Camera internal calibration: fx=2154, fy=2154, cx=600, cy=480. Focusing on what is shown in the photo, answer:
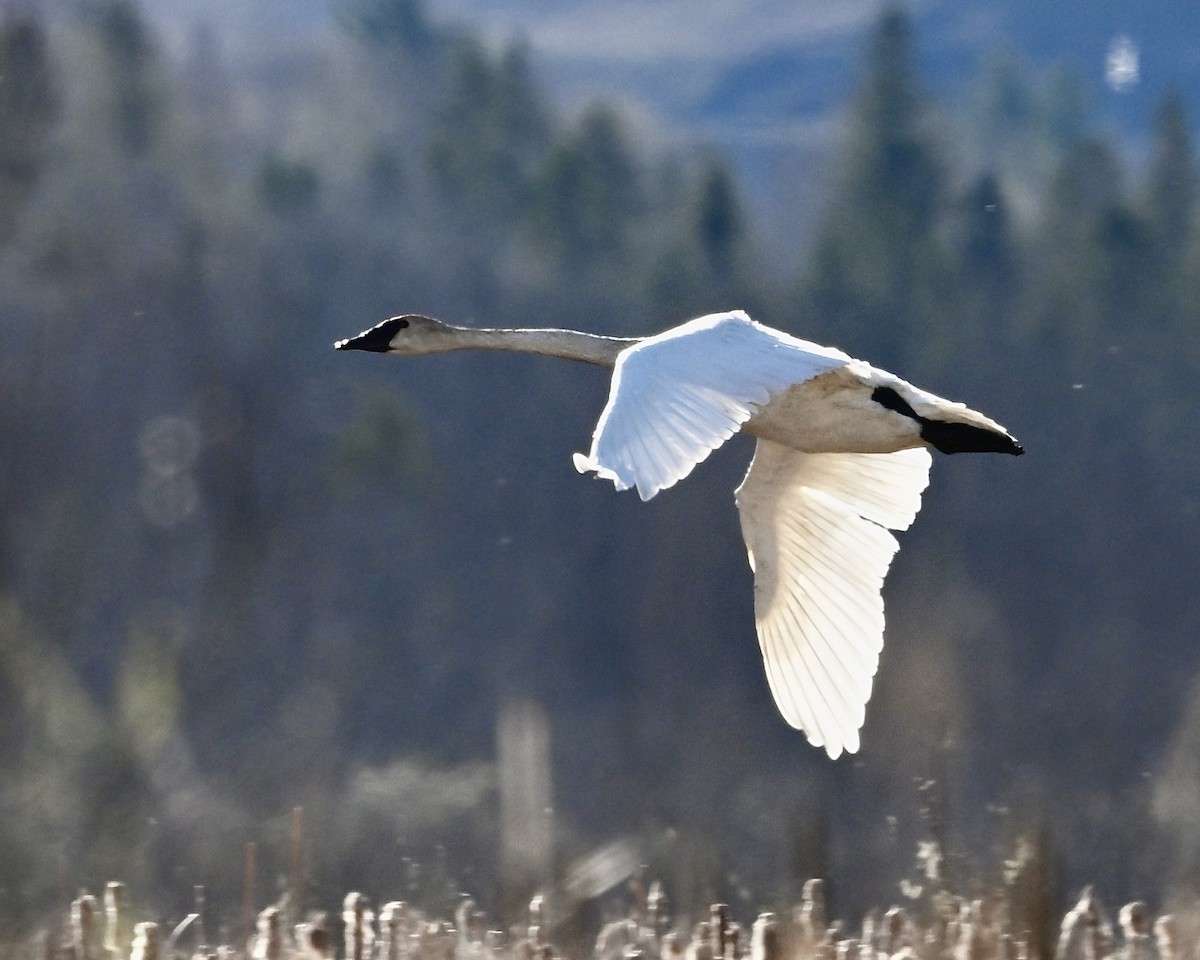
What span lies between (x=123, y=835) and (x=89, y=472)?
6700mm

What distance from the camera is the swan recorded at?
441cm

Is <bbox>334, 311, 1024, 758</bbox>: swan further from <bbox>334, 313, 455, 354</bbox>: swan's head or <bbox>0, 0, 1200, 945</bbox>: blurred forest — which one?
<bbox>0, 0, 1200, 945</bbox>: blurred forest

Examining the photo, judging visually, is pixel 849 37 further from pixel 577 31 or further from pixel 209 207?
pixel 209 207

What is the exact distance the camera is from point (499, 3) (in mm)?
29094

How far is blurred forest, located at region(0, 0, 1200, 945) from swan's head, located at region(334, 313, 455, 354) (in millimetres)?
9637

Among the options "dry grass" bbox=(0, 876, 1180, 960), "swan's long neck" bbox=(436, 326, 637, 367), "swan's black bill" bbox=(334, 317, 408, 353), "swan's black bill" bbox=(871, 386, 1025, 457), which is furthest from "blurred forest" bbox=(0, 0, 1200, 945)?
"swan's black bill" bbox=(871, 386, 1025, 457)

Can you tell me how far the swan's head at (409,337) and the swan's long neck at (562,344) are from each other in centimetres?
38

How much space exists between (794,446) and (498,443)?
54.1 feet

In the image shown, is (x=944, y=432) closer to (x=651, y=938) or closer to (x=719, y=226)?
(x=651, y=938)

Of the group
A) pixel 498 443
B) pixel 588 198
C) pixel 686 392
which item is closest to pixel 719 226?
pixel 588 198

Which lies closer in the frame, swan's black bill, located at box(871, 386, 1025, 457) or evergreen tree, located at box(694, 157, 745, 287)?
swan's black bill, located at box(871, 386, 1025, 457)

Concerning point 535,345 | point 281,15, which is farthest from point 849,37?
point 535,345

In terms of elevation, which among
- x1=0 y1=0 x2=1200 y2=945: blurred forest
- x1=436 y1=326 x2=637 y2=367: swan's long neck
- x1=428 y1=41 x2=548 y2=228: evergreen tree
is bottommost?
x1=436 y1=326 x2=637 y2=367: swan's long neck

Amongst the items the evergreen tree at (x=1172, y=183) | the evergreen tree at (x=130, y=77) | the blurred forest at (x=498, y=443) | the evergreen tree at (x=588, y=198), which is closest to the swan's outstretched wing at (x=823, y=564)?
the blurred forest at (x=498, y=443)
